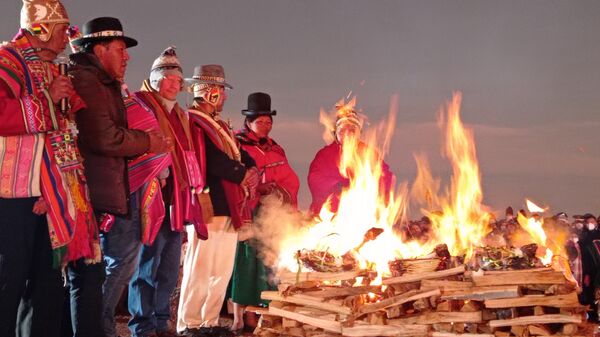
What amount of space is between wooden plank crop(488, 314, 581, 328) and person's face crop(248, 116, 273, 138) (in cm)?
410

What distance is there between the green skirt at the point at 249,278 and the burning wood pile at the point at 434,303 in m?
1.85

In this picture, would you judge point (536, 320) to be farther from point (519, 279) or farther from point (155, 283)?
point (155, 283)

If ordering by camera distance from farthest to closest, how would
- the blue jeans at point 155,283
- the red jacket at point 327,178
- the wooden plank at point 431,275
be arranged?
the red jacket at point 327,178 < the blue jeans at point 155,283 < the wooden plank at point 431,275

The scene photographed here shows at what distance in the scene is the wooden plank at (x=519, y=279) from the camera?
6.04 metres

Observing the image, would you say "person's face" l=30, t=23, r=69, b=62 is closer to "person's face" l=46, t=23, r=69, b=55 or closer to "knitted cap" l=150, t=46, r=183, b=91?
"person's face" l=46, t=23, r=69, b=55

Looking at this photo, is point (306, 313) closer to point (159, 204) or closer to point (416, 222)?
point (159, 204)

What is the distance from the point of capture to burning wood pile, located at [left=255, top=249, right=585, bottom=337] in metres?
5.98

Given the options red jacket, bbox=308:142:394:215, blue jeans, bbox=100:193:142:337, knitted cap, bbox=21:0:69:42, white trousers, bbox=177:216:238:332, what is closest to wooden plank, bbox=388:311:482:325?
white trousers, bbox=177:216:238:332

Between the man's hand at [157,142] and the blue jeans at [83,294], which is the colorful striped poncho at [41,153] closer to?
the blue jeans at [83,294]

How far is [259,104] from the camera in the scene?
919cm

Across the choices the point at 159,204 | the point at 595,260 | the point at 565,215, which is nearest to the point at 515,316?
the point at 159,204

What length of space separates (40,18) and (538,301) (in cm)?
407

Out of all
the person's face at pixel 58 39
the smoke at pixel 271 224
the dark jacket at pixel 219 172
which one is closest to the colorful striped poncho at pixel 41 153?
the person's face at pixel 58 39

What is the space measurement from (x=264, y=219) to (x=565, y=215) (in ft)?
23.2
